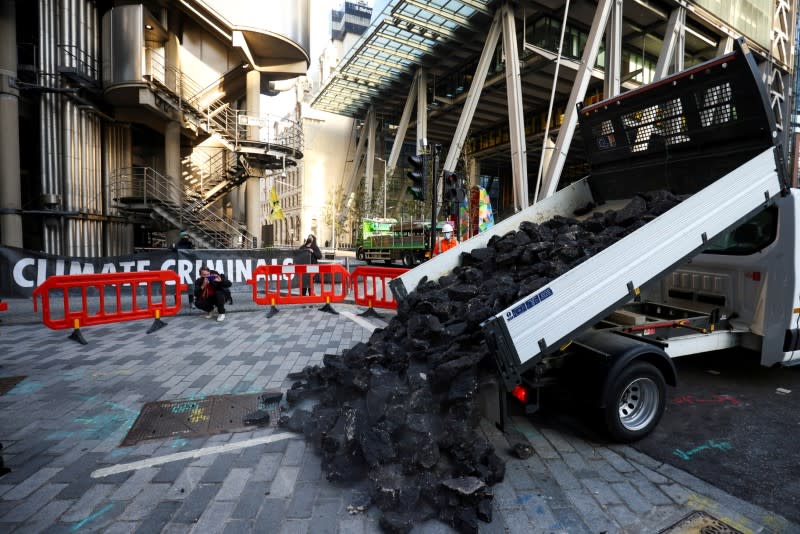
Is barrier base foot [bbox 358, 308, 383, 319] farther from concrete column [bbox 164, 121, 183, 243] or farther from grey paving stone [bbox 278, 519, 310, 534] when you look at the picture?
concrete column [bbox 164, 121, 183, 243]

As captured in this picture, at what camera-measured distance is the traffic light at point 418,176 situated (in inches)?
373

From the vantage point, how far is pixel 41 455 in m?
3.34

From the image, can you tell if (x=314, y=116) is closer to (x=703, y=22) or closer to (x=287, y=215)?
(x=287, y=215)

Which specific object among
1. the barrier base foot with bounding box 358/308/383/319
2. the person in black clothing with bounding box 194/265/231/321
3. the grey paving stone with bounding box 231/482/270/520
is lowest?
the grey paving stone with bounding box 231/482/270/520

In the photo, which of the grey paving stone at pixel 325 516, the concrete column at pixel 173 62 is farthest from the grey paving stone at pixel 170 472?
the concrete column at pixel 173 62

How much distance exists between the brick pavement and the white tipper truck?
0.55 metres

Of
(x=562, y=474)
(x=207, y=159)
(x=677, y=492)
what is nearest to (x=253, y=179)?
(x=207, y=159)

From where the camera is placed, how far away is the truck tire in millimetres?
3334

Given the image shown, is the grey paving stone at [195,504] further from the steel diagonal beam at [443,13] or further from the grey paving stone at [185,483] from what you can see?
the steel diagonal beam at [443,13]

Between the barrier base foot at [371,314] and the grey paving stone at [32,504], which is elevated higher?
the barrier base foot at [371,314]

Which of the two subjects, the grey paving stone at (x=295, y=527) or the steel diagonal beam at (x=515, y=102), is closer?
the grey paving stone at (x=295, y=527)

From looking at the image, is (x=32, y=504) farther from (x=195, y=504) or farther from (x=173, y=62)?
Result: (x=173, y=62)

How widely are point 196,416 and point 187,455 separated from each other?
790 millimetres

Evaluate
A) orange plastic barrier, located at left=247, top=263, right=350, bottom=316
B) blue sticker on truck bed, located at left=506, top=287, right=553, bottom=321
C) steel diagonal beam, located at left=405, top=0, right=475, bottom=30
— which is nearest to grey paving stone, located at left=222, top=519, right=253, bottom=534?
blue sticker on truck bed, located at left=506, top=287, right=553, bottom=321
